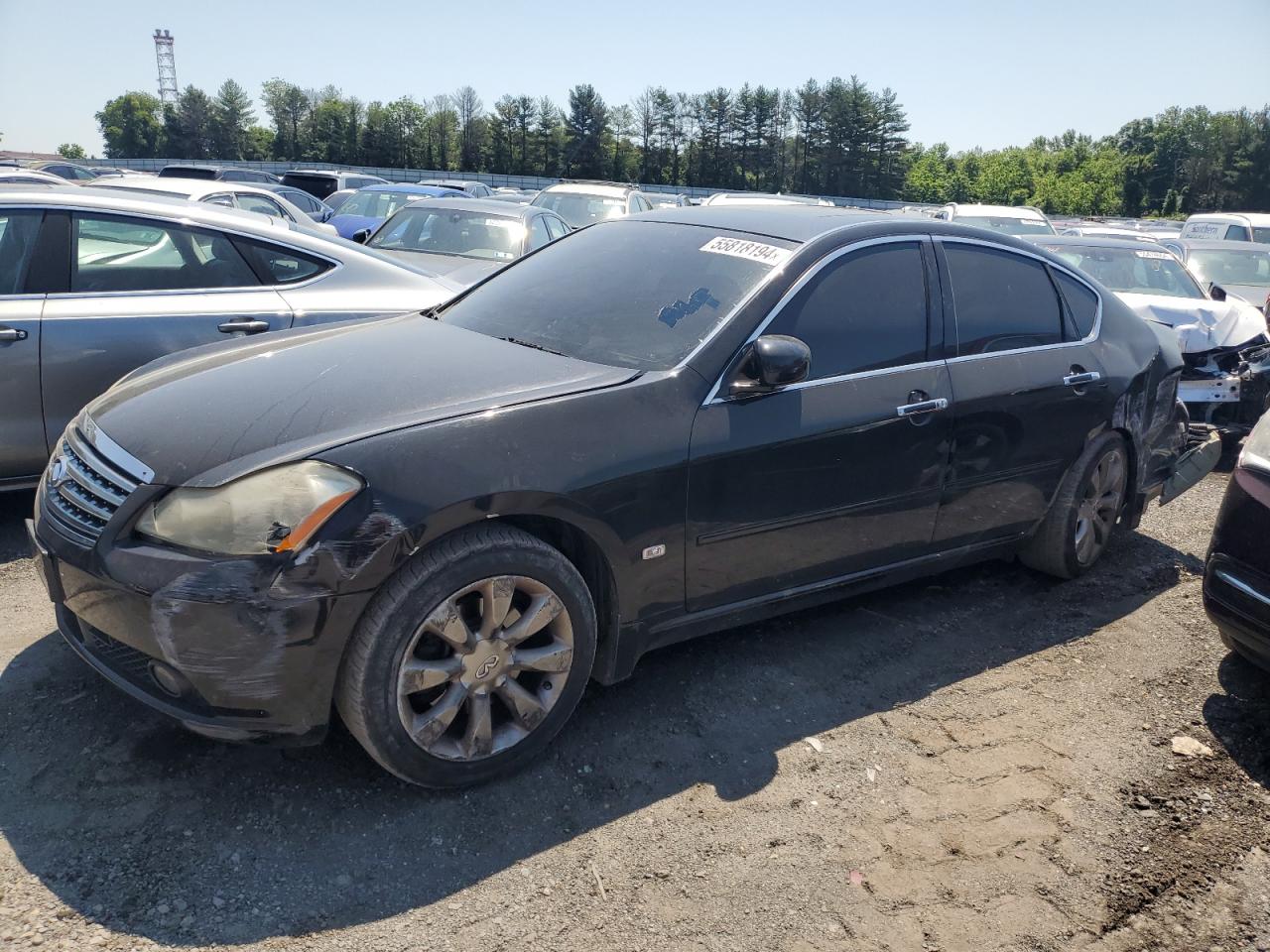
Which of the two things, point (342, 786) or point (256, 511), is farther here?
point (342, 786)

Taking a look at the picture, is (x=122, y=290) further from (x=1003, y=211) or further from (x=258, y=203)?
(x=1003, y=211)

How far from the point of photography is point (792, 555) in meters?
3.65

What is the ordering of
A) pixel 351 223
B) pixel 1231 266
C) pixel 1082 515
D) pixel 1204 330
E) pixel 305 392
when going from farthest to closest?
pixel 351 223
pixel 1231 266
pixel 1204 330
pixel 1082 515
pixel 305 392

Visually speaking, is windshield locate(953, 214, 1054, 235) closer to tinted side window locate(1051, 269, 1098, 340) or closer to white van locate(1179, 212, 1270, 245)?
white van locate(1179, 212, 1270, 245)

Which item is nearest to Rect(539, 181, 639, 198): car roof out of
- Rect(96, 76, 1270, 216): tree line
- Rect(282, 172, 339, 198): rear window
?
Rect(282, 172, 339, 198): rear window

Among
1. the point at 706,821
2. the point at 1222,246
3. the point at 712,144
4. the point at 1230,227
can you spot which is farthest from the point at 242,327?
the point at 712,144

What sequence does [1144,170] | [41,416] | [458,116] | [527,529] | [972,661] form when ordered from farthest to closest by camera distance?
[458,116]
[1144,170]
[41,416]
[972,661]
[527,529]

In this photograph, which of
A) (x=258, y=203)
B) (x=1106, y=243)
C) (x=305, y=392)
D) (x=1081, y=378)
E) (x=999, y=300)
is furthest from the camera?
(x=258, y=203)

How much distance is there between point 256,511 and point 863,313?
7.71 feet

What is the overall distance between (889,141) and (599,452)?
3349 inches

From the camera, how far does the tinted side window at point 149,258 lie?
4.77 metres

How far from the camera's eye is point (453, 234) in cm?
931

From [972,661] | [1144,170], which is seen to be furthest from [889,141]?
[972,661]

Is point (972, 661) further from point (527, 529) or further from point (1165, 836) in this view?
point (527, 529)
